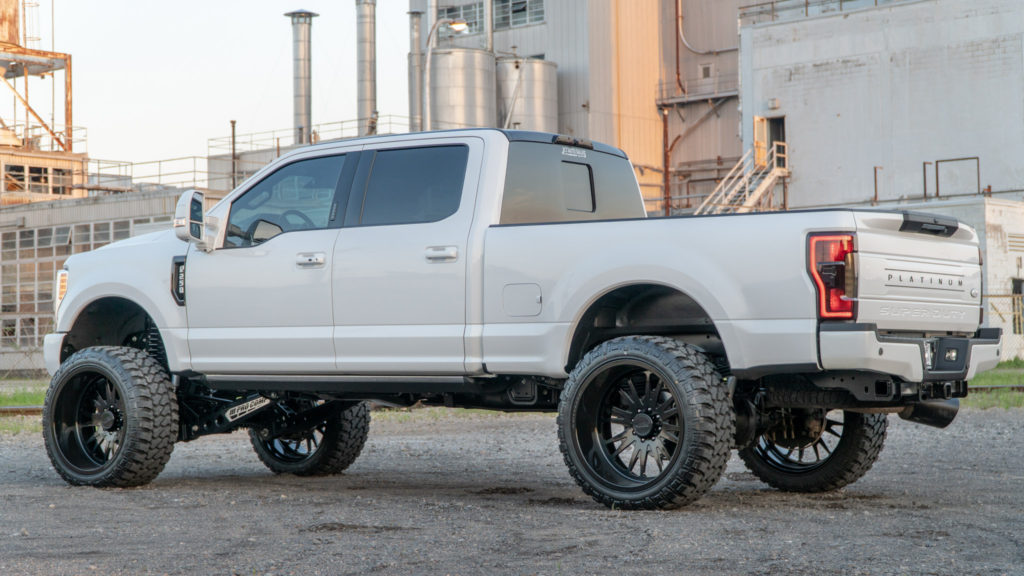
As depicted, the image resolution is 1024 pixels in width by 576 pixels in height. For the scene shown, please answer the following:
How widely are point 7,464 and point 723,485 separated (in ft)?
19.8

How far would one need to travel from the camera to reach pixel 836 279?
629 cm

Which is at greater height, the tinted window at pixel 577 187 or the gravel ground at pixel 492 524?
the tinted window at pixel 577 187

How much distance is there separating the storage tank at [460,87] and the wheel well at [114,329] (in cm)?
3703

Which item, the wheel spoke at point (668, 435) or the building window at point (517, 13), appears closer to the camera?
the wheel spoke at point (668, 435)

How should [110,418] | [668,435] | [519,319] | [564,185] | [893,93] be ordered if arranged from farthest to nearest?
[893,93]
[110,418]
[564,185]
[519,319]
[668,435]

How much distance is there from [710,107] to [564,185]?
43.3 m

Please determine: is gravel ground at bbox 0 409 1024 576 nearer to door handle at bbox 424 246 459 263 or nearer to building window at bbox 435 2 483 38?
door handle at bbox 424 246 459 263

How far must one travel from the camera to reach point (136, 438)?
27.0 feet

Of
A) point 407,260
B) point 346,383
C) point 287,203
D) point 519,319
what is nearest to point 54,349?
point 287,203

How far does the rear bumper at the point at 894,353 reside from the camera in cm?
623

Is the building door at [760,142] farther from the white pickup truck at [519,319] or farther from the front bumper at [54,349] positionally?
the front bumper at [54,349]

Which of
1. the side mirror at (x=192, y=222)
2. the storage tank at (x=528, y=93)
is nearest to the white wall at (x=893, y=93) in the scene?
Result: the storage tank at (x=528, y=93)

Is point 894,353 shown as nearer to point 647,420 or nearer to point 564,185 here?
point 647,420

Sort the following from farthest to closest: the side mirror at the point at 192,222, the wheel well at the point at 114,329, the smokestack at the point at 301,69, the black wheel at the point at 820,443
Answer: the smokestack at the point at 301,69
the wheel well at the point at 114,329
the side mirror at the point at 192,222
the black wheel at the point at 820,443
